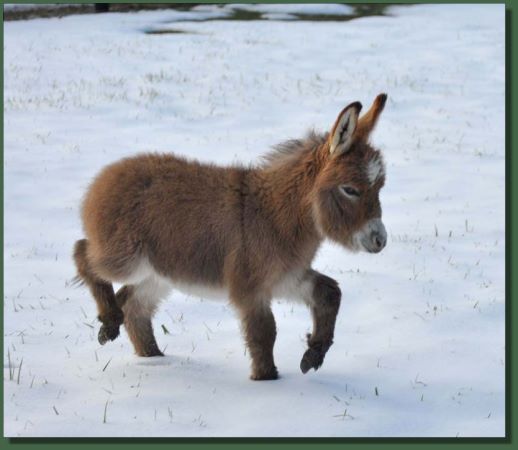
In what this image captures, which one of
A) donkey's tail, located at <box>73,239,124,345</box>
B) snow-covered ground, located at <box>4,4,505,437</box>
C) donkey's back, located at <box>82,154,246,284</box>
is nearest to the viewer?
snow-covered ground, located at <box>4,4,505,437</box>

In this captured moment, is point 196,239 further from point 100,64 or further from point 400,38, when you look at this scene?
point 400,38

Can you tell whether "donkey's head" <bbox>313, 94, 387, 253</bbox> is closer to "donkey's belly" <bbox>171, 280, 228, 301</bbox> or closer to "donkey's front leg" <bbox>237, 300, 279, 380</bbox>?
"donkey's front leg" <bbox>237, 300, 279, 380</bbox>

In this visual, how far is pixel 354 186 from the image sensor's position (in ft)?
18.9

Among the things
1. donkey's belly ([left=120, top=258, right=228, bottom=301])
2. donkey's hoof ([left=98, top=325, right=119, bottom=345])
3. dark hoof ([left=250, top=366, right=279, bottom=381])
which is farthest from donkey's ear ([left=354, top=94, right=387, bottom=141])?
donkey's hoof ([left=98, top=325, right=119, bottom=345])

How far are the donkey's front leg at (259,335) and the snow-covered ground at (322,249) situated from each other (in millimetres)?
126

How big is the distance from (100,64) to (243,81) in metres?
3.55

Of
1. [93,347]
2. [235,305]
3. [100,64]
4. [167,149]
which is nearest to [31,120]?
[167,149]

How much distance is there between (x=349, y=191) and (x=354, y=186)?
0.05m

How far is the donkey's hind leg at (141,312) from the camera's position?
262 inches

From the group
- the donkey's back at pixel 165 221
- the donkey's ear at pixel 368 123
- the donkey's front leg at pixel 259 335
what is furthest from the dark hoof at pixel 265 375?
the donkey's ear at pixel 368 123

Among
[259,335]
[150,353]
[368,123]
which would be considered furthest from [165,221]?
[368,123]

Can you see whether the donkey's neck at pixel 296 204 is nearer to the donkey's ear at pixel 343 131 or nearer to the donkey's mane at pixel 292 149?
the donkey's mane at pixel 292 149

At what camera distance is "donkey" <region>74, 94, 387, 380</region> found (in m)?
5.82

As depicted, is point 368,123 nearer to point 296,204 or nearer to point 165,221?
point 296,204
